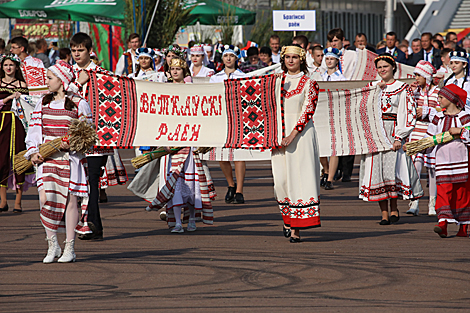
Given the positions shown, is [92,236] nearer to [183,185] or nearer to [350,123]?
[183,185]

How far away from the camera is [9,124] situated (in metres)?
11.9

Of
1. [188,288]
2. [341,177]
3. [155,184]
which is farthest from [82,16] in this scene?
[188,288]

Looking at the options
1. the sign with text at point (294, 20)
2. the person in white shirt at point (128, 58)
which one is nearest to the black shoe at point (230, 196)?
the person in white shirt at point (128, 58)

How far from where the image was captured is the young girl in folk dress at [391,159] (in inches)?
395

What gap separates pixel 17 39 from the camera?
13.3 metres

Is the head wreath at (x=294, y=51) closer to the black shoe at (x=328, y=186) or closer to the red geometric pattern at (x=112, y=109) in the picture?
the red geometric pattern at (x=112, y=109)

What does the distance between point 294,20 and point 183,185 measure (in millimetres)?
14618

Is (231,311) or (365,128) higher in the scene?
(365,128)

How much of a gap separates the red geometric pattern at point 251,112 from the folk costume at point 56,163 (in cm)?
178

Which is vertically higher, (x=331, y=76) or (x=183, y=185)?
(x=331, y=76)

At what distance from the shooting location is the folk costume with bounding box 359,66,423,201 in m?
10.0

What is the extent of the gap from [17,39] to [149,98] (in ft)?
16.5

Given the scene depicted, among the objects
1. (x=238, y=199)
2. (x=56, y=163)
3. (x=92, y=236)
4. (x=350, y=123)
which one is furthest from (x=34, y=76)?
(x=56, y=163)

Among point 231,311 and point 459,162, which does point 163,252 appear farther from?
point 459,162
